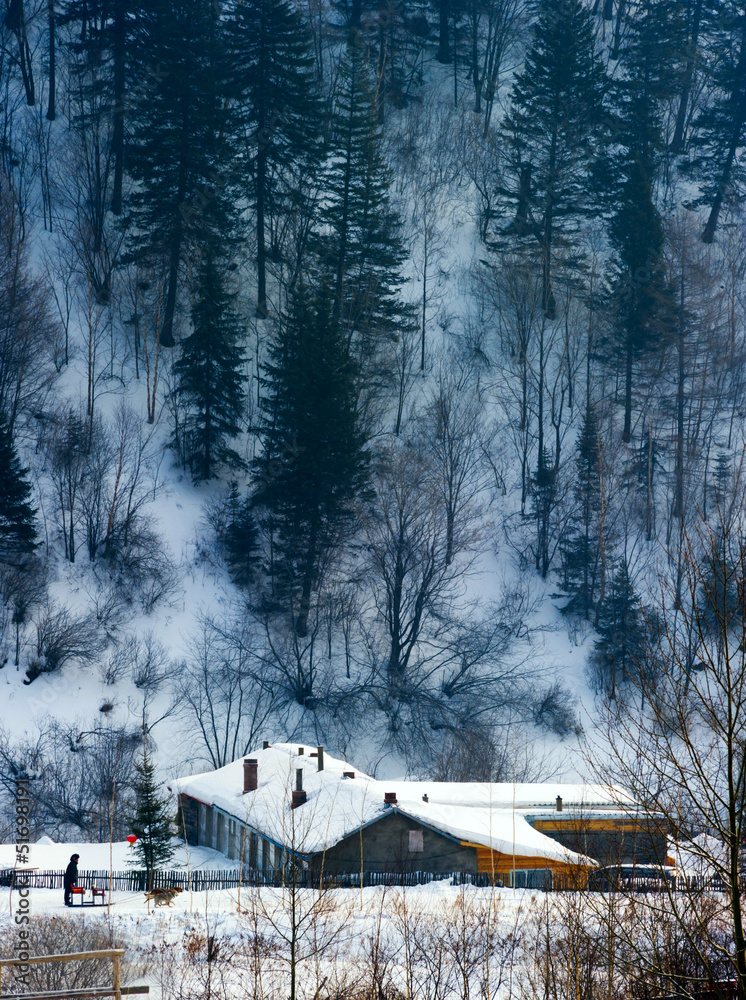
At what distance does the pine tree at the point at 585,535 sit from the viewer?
4084 centimetres

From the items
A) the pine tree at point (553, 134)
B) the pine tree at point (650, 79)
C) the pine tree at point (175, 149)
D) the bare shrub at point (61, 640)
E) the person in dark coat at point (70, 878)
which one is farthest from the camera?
the pine tree at point (650, 79)

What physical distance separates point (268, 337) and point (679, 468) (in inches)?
773

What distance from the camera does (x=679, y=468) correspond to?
145 ft

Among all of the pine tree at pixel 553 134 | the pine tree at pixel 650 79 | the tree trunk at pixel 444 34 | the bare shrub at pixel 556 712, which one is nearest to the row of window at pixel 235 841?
the bare shrub at pixel 556 712

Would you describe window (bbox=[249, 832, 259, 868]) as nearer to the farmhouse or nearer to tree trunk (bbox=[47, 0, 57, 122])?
the farmhouse

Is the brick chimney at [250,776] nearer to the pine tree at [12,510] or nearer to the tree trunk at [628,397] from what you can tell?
the pine tree at [12,510]

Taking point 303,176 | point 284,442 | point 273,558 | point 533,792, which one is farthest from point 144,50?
point 533,792

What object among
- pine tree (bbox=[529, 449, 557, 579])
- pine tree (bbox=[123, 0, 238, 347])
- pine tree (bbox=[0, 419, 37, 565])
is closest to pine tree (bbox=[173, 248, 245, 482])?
pine tree (bbox=[123, 0, 238, 347])

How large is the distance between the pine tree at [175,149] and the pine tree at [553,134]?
1416 centimetres

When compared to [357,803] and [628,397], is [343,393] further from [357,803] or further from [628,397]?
[357,803]

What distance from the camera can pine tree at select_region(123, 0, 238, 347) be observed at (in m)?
42.5

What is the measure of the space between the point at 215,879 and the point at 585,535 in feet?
74.7

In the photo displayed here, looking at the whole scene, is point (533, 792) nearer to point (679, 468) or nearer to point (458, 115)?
point (679, 468)

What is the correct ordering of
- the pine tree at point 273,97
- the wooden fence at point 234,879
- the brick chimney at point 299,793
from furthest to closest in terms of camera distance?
the pine tree at point 273,97, the brick chimney at point 299,793, the wooden fence at point 234,879
